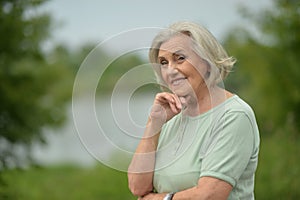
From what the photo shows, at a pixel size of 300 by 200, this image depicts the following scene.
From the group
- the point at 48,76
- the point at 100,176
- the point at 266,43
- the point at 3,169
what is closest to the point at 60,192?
the point at 100,176

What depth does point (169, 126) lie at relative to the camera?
9.09 feet

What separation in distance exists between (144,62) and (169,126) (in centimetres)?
30

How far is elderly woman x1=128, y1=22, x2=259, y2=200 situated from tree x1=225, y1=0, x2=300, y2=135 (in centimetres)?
470

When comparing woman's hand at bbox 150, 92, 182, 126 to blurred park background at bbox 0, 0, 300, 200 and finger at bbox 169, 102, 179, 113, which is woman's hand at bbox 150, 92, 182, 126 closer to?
finger at bbox 169, 102, 179, 113

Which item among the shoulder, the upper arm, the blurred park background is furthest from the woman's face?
the blurred park background

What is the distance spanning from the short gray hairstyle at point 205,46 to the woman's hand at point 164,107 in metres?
0.16

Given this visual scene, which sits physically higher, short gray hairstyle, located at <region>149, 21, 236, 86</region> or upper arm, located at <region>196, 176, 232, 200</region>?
short gray hairstyle, located at <region>149, 21, 236, 86</region>

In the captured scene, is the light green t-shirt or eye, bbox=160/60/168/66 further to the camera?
eye, bbox=160/60/168/66

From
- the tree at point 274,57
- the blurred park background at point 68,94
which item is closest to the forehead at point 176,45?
the blurred park background at point 68,94

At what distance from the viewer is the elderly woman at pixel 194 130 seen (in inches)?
98.3

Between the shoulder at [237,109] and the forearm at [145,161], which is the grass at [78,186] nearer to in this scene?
the forearm at [145,161]

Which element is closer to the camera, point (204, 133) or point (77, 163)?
point (204, 133)

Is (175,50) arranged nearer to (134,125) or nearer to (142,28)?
(142,28)

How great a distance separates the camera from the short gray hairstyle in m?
2.53
